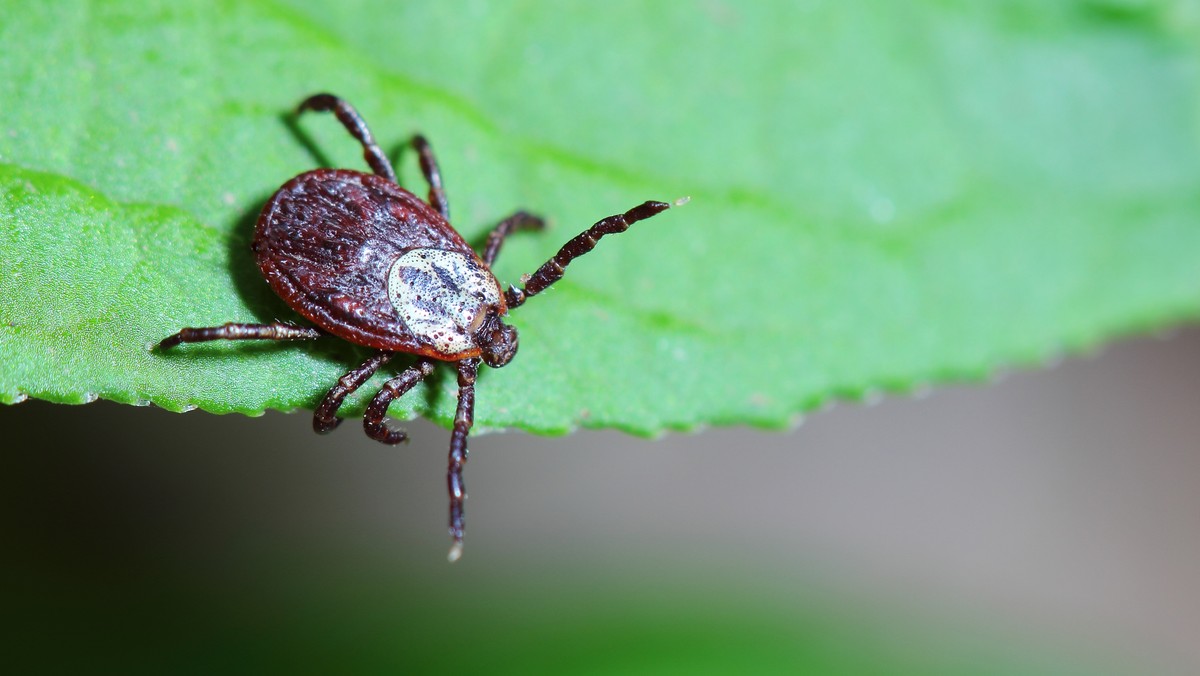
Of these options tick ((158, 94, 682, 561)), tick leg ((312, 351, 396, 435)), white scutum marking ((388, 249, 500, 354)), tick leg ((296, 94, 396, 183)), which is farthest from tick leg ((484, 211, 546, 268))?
tick leg ((312, 351, 396, 435))

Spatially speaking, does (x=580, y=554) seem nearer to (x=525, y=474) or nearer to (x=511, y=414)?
(x=525, y=474)

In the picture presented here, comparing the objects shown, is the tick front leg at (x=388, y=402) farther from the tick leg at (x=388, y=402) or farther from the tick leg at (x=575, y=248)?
the tick leg at (x=575, y=248)

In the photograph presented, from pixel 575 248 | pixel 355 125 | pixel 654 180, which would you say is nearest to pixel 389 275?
pixel 355 125

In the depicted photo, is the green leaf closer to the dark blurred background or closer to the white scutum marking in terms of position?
the white scutum marking

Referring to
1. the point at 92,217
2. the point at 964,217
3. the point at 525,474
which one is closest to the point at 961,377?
the point at 964,217

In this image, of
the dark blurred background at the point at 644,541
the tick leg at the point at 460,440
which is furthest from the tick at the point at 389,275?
the dark blurred background at the point at 644,541

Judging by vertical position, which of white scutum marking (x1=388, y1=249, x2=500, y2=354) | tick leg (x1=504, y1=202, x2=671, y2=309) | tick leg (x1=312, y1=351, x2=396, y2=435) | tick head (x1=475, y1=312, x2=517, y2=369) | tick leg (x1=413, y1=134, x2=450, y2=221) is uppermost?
tick leg (x1=413, y1=134, x2=450, y2=221)
